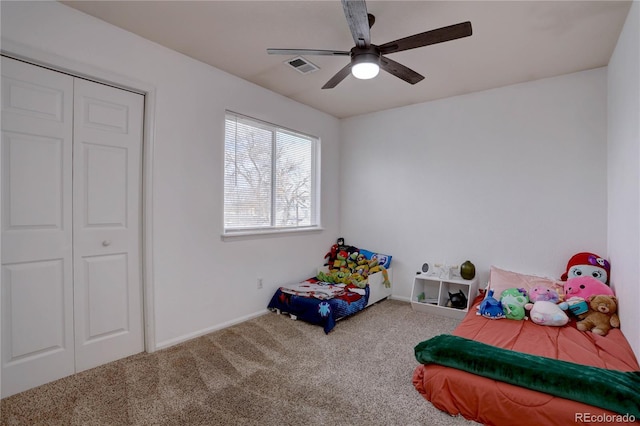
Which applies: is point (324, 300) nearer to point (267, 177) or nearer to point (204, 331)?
point (204, 331)

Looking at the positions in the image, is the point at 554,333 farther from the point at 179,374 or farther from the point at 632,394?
the point at 179,374

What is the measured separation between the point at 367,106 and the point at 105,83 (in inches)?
117

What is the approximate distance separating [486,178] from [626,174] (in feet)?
4.61

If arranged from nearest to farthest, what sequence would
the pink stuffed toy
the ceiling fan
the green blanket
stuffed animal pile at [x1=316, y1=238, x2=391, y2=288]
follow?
the green blanket → the ceiling fan → the pink stuffed toy → stuffed animal pile at [x1=316, y1=238, x2=391, y2=288]

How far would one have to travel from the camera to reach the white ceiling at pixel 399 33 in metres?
2.14

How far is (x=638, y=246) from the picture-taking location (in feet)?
6.29

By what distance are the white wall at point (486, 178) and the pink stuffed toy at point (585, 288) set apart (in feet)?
1.74

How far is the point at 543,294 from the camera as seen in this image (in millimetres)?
2758

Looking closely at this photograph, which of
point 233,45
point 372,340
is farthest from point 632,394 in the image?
point 233,45

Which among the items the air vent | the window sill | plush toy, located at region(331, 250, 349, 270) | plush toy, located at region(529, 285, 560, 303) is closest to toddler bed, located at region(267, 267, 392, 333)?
plush toy, located at region(331, 250, 349, 270)

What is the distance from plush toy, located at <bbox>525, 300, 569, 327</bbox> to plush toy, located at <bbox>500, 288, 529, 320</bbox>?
9cm

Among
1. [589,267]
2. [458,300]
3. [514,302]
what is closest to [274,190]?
[458,300]

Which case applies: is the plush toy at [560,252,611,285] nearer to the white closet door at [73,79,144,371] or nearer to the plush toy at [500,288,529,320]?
the plush toy at [500,288,529,320]

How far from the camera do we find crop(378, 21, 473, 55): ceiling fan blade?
68.9 inches
